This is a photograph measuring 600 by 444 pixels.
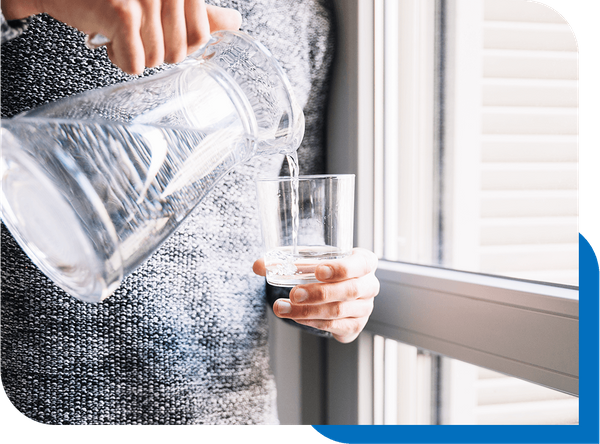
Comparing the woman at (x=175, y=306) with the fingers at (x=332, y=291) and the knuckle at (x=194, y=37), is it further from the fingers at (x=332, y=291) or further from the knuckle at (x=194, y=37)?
the knuckle at (x=194, y=37)

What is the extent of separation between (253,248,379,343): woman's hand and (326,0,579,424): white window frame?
6cm

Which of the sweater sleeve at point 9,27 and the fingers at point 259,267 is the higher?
the sweater sleeve at point 9,27

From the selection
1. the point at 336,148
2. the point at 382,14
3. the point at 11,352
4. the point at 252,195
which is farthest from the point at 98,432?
the point at 382,14

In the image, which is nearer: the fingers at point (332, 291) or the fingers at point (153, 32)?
the fingers at point (153, 32)

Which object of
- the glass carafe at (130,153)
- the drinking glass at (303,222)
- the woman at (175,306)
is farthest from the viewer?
the woman at (175,306)

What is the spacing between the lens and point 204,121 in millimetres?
323

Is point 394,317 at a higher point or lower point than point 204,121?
lower

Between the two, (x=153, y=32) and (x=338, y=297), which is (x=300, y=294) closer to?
(x=338, y=297)

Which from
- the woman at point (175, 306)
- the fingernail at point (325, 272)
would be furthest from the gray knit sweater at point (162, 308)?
the fingernail at point (325, 272)

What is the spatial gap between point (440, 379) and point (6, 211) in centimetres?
47

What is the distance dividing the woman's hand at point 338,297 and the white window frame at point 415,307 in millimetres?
57

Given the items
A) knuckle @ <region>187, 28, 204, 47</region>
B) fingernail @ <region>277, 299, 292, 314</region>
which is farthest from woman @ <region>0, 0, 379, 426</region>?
knuckle @ <region>187, 28, 204, 47</region>

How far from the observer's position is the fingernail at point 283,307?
0.45 meters

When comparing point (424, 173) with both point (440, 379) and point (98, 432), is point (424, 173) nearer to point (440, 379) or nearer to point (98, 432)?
point (440, 379)
